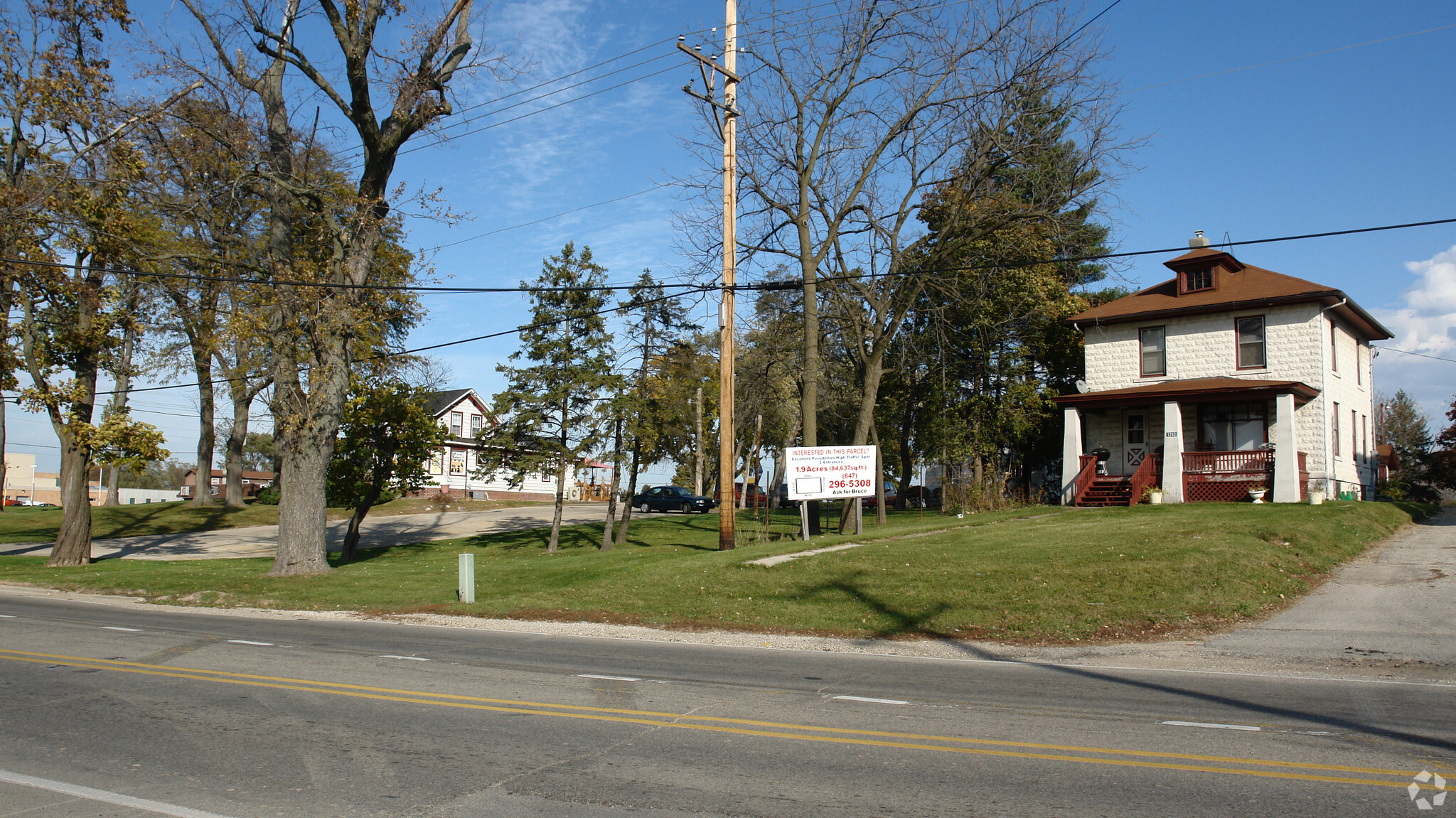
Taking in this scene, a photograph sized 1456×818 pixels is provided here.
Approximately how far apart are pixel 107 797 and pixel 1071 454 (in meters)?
27.7

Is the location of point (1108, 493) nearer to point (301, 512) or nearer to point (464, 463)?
point (301, 512)

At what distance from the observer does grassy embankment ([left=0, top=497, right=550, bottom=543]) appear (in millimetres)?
37906

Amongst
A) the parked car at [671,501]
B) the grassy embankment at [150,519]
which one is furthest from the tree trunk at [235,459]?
the parked car at [671,501]

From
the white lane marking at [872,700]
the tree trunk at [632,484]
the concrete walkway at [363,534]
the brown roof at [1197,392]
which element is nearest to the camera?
the white lane marking at [872,700]

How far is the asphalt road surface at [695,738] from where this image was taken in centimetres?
539

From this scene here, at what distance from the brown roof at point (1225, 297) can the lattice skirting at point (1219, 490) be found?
17.8 feet

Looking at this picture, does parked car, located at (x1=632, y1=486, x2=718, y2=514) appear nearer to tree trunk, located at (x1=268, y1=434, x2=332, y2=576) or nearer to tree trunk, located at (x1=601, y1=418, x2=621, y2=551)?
tree trunk, located at (x1=601, y1=418, x2=621, y2=551)

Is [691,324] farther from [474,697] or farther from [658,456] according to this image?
[474,697]

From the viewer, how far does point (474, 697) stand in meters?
8.45

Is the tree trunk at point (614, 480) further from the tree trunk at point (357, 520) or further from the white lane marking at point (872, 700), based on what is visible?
the white lane marking at point (872, 700)

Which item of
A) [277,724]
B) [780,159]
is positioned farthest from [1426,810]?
[780,159]

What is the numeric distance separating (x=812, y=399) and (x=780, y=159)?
693 cm

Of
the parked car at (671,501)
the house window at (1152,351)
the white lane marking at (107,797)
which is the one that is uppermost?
the house window at (1152,351)

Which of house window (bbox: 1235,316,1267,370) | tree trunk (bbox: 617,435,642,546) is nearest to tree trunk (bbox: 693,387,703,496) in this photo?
tree trunk (bbox: 617,435,642,546)
